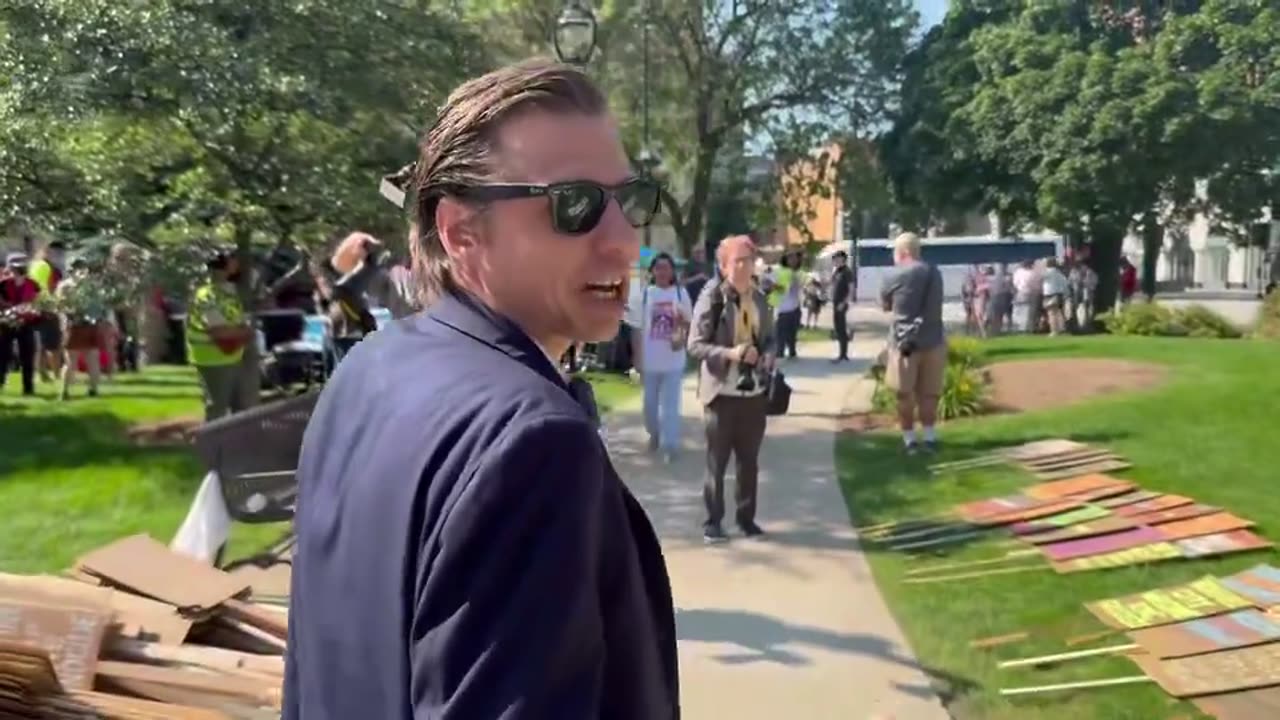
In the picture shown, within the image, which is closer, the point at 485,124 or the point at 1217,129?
the point at 485,124

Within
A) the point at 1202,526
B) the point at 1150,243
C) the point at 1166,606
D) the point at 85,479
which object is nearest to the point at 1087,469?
the point at 1202,526

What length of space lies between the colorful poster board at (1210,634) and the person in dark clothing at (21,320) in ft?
38.1

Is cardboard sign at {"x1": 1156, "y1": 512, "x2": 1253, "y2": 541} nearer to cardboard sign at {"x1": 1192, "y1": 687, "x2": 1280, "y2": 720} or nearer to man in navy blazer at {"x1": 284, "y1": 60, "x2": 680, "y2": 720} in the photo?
cardboard sign at {"x1": 1192, "y1": 687, "x2": 1280, "y2": 720}

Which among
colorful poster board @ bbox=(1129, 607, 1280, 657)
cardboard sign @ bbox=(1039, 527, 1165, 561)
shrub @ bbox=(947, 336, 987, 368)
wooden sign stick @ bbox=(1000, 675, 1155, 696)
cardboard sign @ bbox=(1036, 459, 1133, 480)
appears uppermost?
shrub @ bbox=(947, 336, 987, 368)

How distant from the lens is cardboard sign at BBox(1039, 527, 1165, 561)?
7.53 meters

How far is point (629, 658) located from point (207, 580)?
366 cm

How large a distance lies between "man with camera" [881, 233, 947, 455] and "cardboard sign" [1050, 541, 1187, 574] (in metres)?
3.88

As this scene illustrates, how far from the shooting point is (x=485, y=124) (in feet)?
4.91

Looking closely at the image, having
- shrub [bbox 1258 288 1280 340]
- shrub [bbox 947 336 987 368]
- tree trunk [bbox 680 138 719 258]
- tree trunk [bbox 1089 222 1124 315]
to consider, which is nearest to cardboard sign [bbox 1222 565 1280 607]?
shrub [bbox 947 336 987 368]

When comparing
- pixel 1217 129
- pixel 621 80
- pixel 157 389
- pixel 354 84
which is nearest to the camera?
pixel 354 84

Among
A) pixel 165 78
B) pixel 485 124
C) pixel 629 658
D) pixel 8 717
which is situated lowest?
pixel 8 717

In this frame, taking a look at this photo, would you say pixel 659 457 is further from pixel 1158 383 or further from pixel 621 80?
pixel 621 80

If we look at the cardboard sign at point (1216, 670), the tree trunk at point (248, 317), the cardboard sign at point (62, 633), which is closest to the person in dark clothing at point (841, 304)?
the tree trunk at point (248, 317)

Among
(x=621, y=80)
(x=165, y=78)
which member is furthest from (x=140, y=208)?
(x=621, y=80)
